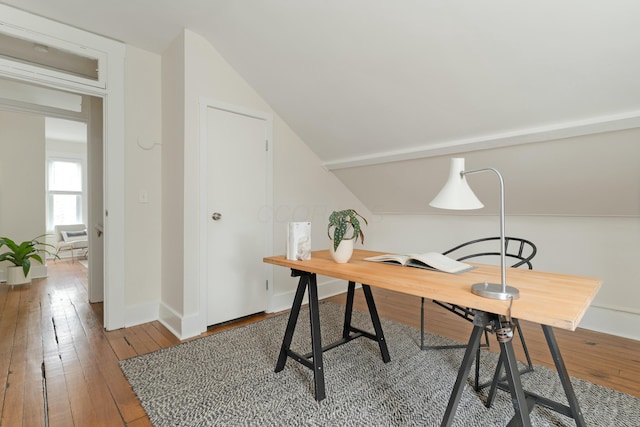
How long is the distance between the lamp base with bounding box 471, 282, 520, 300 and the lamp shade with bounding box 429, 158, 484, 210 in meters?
0.27

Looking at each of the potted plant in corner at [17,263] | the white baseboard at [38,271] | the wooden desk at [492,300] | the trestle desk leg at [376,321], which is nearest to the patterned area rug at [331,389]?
the trestle desk leg at [376,321]

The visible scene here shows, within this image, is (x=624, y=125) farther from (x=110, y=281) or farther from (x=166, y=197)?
(x=110, y=281)

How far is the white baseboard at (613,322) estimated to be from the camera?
237cm

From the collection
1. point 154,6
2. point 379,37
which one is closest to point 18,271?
point 154,6

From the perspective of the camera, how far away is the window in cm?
648

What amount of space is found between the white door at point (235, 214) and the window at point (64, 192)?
5.98 meters

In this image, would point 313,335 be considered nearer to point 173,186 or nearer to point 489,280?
point 489,280

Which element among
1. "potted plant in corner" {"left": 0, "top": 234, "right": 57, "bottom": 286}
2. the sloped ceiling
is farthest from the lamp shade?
"potted plant in corner" {"left": 0, "top": 234, "right": 57, "bottom": 286}

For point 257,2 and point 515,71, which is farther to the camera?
point 257,2

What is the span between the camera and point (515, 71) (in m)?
1.75

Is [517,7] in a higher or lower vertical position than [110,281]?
higher

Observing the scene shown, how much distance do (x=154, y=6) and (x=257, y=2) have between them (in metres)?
0.70

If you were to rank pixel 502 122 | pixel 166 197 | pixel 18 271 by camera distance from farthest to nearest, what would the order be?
1. pixel 18 271
2. pixel 166 197
3. pixel 502 122

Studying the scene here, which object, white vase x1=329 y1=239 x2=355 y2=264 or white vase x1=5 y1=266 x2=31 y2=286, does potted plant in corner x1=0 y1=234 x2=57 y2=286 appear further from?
white vase x1=329 y1=239 x2=355 y2=264
